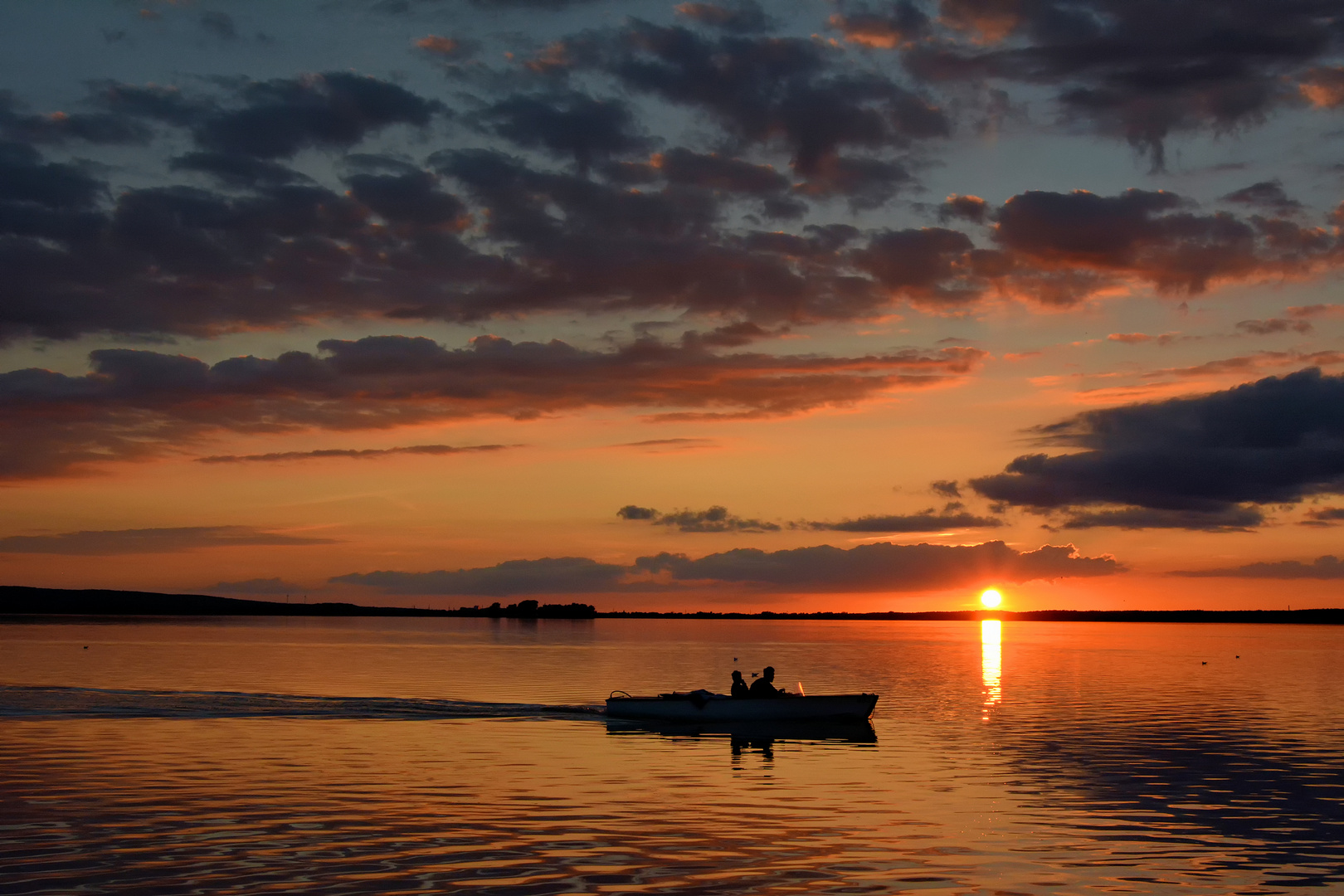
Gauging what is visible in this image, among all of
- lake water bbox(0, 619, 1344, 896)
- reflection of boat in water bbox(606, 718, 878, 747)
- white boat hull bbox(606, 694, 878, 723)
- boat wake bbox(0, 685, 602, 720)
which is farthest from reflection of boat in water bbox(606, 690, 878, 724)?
boat wake bbox(0, 685, 602, 720)

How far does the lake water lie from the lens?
25.4 metres

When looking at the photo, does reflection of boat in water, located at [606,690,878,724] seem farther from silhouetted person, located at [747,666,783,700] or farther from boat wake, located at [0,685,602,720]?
boat wake, located at [0,685,602,720]

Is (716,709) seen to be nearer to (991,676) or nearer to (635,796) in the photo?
(635,796)

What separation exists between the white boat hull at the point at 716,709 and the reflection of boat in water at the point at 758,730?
316 millimetres

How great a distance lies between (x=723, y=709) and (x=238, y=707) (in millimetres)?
26676

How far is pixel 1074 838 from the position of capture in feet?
99.2

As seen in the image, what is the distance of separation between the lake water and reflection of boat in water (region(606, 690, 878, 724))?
96.0 inches

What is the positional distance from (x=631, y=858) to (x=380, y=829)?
7343 millimetres

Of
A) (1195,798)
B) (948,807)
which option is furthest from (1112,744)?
(948,807)

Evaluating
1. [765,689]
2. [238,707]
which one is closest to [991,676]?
[765,689]

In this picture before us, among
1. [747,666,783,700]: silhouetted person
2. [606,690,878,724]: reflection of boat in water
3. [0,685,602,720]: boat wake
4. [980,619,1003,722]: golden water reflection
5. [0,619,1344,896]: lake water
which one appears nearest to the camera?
[0,619,1344,896]: lake water

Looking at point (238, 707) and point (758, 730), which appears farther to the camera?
point (238, 707)

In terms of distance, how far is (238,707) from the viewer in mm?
64812

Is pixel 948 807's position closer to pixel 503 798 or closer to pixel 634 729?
pixel 503 798
